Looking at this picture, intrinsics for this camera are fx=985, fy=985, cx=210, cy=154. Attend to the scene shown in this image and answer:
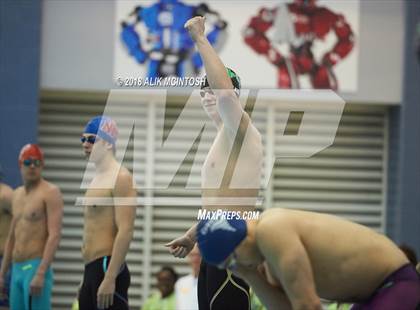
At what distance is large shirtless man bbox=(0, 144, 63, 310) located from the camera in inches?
326

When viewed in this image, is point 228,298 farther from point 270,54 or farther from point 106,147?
point 270,54

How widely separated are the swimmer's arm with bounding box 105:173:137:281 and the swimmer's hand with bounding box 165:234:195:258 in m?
1.01

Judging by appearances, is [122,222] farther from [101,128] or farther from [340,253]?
[340,253]

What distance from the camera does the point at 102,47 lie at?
11.0 m

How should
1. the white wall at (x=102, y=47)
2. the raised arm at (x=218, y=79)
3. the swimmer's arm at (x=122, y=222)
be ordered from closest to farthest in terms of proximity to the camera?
1. the raised arm at (x=218, y=79)
2. the swimmer's arm at (x=122, y=222)
3. the white wall at (x=102, y=47)

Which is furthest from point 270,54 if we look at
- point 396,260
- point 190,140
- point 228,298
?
point 396,260

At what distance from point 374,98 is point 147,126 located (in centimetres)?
264

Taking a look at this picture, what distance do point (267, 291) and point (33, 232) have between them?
3794 mm

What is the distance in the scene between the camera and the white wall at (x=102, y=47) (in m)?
11.0

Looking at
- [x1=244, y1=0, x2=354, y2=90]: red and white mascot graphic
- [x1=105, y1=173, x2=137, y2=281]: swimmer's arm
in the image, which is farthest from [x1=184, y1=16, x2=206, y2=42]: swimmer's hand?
[x1=244, y1=0, x2=354, y2=90]: red and white mascot graphic

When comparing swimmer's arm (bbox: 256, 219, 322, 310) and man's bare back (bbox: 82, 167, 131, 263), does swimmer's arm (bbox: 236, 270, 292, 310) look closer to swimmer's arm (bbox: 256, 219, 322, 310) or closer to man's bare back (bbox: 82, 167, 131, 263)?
swimmer's arm (bbox: 256, 219, 322, 310)

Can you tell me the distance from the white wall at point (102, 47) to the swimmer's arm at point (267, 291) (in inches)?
252

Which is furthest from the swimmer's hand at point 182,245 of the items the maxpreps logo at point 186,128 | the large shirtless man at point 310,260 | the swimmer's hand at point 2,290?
the maxpreps logo at point 186,128

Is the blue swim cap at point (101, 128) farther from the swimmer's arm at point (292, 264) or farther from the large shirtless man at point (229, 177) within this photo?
the swimmer's arm at point (292, 264)
